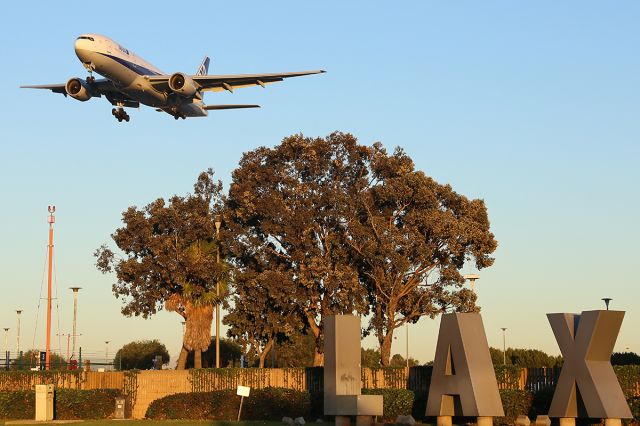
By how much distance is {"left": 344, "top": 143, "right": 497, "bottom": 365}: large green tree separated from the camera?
196ft

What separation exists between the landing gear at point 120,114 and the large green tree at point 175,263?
1089 centimetres

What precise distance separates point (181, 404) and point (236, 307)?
1874 centimetres

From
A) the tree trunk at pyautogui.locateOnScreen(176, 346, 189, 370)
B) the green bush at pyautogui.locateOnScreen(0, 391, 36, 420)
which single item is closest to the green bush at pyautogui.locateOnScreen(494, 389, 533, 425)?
the green bush at pyautogui.locateOnScreen(0, 391, 36, 420)

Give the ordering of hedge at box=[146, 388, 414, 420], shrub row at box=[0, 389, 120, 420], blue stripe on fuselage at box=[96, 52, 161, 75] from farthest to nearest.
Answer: blue stripe on fuselage at box=[96, 52, 161, 75], shrub row at box=[0, 389, 120, 420], hedge at box=[146, 388, 414, 420]

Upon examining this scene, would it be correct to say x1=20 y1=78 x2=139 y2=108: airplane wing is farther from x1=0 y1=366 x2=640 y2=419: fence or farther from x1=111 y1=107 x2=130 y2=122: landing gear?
x1=0 y1=366 x2=640 y2=419: fence

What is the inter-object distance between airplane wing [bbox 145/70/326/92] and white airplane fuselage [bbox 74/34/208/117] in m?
0.55

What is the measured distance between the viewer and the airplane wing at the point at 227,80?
166ft

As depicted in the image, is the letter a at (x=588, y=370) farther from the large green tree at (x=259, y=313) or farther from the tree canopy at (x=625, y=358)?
the large green tree at (x=259, y=313)

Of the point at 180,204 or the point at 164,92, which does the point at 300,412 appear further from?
the point at 180,204

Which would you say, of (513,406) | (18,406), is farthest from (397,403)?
(18,406)

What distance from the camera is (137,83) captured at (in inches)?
1967

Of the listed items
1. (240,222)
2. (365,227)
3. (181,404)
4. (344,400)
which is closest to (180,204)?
(240,222)

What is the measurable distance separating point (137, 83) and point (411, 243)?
19.1 metres

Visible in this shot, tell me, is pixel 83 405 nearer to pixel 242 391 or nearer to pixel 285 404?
pixel 285 404
